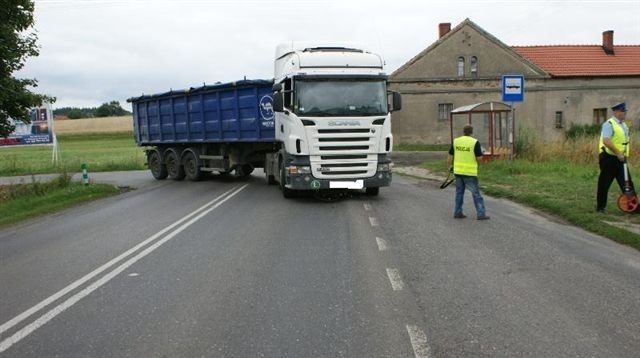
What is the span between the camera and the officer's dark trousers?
10.2m

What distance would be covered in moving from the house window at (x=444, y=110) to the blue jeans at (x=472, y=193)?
114ft

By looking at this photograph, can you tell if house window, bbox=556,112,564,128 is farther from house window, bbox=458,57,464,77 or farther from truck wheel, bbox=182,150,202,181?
truck wheel, bbox=182,150,202,181

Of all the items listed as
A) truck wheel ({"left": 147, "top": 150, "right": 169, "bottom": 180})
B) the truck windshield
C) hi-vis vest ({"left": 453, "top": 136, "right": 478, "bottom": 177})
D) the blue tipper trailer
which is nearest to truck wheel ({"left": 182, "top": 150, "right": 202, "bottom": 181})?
the blue tipper trailer

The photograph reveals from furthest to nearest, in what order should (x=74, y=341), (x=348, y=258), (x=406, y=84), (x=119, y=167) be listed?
1. (x=406, y=84)
2. (x=119, y=167)
3. (x=348, y=258)
4. (x=74, y=341)

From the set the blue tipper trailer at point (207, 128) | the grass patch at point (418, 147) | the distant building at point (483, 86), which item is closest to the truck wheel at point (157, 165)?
the blue tipper trailer at point (207, 128)

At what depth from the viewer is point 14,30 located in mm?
15883

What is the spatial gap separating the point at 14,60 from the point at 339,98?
9148 millimetres

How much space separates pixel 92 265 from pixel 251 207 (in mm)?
5488

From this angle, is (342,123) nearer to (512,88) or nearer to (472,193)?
(472,193)

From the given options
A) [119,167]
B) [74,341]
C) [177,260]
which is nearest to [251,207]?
[177,260]

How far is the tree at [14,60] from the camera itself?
15445 mm

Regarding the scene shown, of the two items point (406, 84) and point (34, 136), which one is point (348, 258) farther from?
point (406, 84)

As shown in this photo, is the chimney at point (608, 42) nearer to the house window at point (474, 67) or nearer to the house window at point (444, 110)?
the house window at point (474, 67)

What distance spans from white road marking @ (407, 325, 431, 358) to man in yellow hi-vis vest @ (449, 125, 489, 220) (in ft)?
20.0
